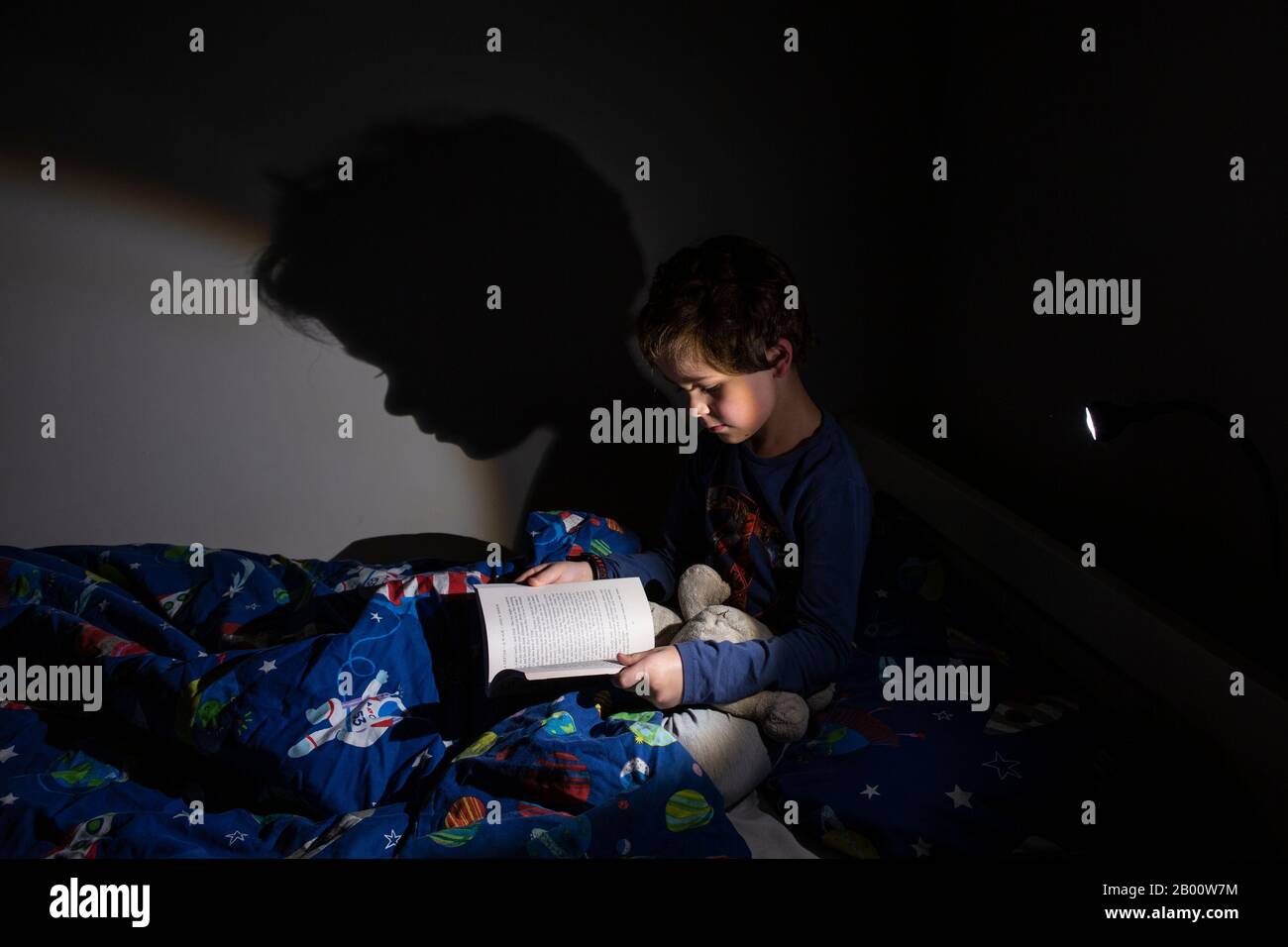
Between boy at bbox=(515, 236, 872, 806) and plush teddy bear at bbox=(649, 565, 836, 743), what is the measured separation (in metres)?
0.02

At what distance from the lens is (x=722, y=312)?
1.35 metres

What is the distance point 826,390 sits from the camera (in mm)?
2154

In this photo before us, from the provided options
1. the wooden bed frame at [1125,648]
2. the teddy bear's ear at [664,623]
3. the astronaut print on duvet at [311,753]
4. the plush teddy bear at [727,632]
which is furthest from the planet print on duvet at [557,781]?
the wooden bed frame at [1125,648]

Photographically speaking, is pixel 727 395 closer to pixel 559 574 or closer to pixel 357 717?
pixel 559 574

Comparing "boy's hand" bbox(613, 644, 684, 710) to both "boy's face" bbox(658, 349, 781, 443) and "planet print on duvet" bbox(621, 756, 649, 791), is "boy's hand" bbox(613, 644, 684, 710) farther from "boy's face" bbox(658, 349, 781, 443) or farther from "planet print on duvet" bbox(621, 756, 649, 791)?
"boy's face" bbox(658, 349, 781, 443)

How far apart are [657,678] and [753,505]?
0.36m

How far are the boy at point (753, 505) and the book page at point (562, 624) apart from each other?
Result: 9 cm

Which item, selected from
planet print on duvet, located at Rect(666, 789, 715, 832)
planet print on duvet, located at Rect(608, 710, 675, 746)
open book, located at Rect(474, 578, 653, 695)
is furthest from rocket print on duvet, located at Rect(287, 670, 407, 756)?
planet print on duvet, located at Rect(666, 789, 715, 832)

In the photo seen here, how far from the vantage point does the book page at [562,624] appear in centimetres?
125

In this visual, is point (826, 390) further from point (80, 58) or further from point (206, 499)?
point (80, 58)

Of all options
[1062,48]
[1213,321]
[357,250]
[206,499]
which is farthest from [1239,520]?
[206,499]

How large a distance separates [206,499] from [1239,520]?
73.5 inches

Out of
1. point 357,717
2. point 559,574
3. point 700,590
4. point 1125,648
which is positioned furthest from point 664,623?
point 1125,648

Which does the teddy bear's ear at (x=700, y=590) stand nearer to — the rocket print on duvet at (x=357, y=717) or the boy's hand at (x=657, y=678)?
the boy's hand at (x=657, y=678)
